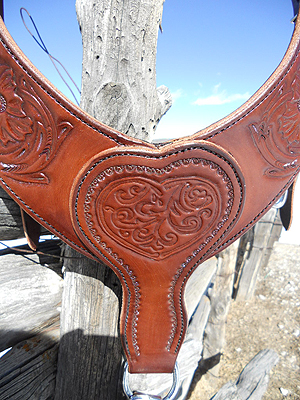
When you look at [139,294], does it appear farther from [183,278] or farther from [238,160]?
[238,160]

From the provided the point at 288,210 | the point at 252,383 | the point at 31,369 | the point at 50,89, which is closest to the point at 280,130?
the point at 288,210

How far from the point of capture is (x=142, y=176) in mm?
692

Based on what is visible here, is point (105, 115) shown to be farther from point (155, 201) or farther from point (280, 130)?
point (280, 130)

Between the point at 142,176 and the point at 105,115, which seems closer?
the point at 142,176

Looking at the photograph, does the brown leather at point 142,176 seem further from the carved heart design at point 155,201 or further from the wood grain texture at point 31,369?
the wood grain texture at point 31,369

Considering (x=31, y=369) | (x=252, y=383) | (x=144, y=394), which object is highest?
(x=144, y=394)

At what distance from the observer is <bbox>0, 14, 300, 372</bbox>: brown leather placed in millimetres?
686

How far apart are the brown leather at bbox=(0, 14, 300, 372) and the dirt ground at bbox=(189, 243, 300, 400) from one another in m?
2.92

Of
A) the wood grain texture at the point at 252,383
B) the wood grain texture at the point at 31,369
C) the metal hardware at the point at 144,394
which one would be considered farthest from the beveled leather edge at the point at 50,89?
the wood grain texture at the point at 252,383

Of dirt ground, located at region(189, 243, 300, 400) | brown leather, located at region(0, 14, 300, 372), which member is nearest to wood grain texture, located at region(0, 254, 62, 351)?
brown leather, located at region(0, 14, 300, 372)

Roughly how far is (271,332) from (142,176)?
13.4ft

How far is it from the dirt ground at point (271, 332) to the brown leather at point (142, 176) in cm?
292

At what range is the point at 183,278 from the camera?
0.83 meters

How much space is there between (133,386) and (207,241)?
0.65 m
